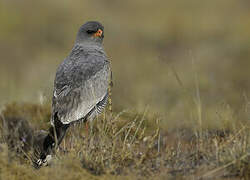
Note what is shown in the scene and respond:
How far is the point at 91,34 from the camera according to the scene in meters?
6.27

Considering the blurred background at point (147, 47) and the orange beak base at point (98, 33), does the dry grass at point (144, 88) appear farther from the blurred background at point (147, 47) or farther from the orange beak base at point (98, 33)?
the orange beak base at point (98, 33)

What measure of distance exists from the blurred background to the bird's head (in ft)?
4.91

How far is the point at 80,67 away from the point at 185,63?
796 cm

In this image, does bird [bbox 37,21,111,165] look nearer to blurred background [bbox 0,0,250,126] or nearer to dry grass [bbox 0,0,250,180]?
dry grass [bbox 0,0,250,180]

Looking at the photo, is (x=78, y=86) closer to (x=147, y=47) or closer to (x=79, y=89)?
(x=79, y=89)

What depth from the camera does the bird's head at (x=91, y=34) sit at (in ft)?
20.5

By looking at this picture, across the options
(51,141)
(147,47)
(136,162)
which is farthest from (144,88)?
(136,162)

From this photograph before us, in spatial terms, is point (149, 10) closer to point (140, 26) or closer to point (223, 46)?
point (140, 26)

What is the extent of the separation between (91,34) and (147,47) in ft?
31.3

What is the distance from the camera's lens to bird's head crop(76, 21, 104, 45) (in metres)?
6.23

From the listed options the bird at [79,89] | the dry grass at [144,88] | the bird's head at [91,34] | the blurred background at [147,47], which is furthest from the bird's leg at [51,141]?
the blurred background at [147,47]

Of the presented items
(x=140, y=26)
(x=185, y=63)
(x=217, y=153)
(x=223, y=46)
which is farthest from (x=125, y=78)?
(x=217, y=153)

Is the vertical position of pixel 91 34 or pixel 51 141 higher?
pixel 91 34

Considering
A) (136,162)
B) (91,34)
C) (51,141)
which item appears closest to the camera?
(136,162)
